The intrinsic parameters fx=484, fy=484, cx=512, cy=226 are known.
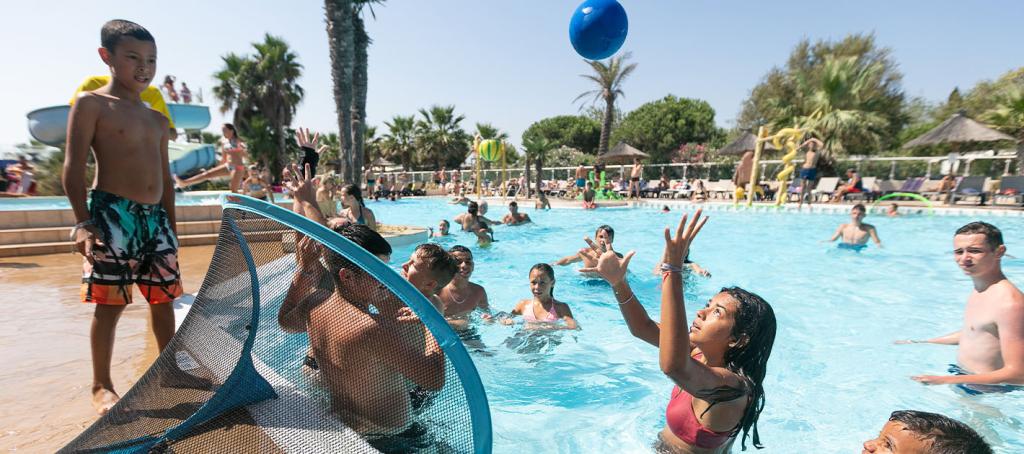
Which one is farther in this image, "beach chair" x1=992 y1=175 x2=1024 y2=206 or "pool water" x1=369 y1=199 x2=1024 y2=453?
"beach chair" x1=992 y1=175 x2=1024 y2=206

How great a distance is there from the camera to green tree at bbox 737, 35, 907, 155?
22859mm

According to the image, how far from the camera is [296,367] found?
1774mm

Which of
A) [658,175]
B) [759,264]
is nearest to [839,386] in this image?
[759,264]

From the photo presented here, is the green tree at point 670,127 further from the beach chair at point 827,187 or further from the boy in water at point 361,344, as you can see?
the boy in water at point 361,344

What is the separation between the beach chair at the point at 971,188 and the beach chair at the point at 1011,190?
1.34 feet

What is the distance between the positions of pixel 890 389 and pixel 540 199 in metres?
14.9

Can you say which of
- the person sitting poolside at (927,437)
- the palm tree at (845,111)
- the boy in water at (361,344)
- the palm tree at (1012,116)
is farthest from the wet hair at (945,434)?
the palm tree at (845,111)

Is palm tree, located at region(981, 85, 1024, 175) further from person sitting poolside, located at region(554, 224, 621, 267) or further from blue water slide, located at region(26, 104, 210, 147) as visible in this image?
blue water slide, located at region(26, 104, 210, 147)

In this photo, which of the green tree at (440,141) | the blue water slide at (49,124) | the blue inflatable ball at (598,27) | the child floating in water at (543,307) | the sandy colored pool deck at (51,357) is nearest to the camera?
the sandy colored pool deck at (51,357)

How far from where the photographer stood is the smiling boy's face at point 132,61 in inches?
93.2

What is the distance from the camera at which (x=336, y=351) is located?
1552 millimetres

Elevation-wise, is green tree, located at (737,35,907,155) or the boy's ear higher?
green tree, located at (737,35,907,155)

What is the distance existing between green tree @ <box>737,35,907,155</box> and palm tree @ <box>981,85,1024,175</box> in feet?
16.2

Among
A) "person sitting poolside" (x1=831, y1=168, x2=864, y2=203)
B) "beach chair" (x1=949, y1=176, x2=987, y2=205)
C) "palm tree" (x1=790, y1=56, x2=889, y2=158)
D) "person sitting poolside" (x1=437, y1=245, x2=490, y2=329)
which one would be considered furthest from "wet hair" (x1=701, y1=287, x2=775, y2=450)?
"palm tree" (x1=790, y1=56, x2=889, y2=158)
